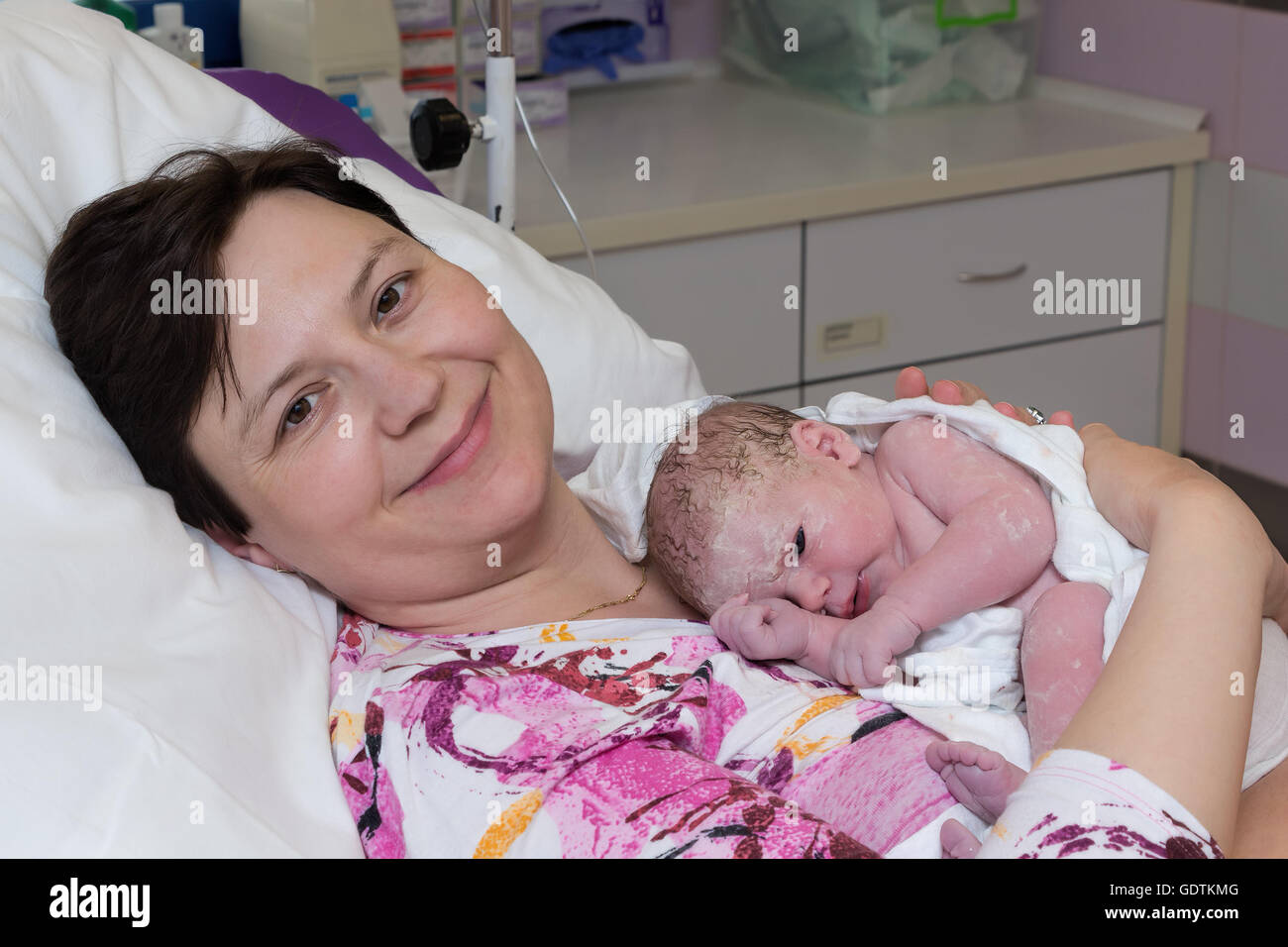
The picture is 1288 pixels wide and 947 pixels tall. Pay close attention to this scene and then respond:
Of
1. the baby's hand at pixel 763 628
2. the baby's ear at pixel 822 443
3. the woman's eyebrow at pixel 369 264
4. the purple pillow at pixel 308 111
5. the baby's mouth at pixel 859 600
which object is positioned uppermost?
the purple pillow at pixel 308 111

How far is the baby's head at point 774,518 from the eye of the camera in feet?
3.75

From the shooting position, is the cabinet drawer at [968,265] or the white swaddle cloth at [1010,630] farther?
the cabinet drawer at [968,265]

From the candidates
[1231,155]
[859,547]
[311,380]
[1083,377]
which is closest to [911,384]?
[859,547]

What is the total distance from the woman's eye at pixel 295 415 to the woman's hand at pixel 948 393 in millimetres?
543

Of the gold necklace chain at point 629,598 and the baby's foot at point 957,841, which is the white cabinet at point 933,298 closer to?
the gold necklace chain at point 629,598

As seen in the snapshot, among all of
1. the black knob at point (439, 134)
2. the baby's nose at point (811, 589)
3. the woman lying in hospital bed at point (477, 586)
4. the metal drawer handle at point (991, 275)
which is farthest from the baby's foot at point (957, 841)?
the metal drawer handle at point (991, 275)

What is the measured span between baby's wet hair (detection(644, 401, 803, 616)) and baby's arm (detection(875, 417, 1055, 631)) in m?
0.12

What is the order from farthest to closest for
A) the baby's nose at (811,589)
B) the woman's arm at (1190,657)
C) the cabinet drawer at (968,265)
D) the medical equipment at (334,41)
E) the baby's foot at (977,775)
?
the cabinet drawer at (968,265) < the medical equipment at (334,41) < the baby's nose at (811,589) < the baby's foot at (977,775) < the woman's arm at (1190,657)

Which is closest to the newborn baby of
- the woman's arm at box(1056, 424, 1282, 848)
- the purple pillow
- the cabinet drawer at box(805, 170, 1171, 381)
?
the woman's arm at box(1056, 424, 1282, 848)

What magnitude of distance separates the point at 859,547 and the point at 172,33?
147 cm

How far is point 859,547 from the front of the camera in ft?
3.76

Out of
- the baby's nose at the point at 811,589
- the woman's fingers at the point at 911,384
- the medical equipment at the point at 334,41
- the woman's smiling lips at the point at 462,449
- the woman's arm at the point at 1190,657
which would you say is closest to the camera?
the woman's arm at the point at 1190,657

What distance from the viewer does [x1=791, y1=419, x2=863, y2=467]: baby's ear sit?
3.90 ft
